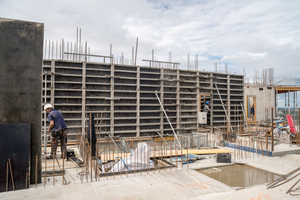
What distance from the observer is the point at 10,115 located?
190 inches

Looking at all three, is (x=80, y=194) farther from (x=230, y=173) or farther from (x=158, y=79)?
(x=158, y=79)

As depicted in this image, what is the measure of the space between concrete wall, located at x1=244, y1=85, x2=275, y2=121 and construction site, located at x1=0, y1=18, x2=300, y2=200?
24.5 ft

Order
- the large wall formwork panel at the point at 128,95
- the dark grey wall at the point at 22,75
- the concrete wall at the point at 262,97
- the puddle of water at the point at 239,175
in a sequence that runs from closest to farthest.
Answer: the dark grey wall at the point at 22,75 → the puddle of water at the point at 239,175 → the large wall formwork panel at the point at 128,95 → the concrete wall at the point at 262,97

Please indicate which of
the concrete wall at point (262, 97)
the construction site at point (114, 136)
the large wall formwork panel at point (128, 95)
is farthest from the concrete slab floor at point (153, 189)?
the concrete wall at point (262, 97)

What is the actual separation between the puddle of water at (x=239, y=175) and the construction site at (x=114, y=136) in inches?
1.3

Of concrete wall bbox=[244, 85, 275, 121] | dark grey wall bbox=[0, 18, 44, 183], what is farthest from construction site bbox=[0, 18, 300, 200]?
concrete wall bbox=[244, 85, 275, 121]

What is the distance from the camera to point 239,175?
19.9 feet

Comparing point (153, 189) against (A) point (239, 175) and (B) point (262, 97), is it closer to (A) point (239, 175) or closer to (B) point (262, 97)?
(A) point (239, 175)

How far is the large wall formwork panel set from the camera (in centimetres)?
1087

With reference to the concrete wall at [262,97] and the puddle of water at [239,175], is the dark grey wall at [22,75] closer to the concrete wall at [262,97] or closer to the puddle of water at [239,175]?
the puddle of water at [239,175]

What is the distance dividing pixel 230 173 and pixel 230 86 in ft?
36.0

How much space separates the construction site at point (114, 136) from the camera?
470cm

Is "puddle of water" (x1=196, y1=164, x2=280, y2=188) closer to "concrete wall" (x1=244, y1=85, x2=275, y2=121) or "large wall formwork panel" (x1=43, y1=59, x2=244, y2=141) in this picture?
"large wall formwork panel" (x1=43, y1=59, x2=244, y2=141)

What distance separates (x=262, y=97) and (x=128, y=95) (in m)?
16.1
